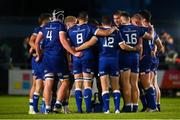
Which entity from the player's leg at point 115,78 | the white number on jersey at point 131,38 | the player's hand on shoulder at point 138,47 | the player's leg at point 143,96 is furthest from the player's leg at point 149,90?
the player's leg at point 115,78

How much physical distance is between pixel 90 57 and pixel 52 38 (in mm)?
973

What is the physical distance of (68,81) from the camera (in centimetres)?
1942

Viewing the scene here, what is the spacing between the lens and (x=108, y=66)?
19.1m

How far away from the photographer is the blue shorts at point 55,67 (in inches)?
756

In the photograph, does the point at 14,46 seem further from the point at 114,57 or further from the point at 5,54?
the point at 114,57

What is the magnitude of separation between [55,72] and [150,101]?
96.9 inches

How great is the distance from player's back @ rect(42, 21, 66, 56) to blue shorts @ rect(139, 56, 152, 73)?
2042mm

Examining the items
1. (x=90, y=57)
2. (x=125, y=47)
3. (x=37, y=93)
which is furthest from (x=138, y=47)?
(x=37, y=93)

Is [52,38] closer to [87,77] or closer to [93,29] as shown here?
[93,29]

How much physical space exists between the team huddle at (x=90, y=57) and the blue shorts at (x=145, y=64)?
3cm

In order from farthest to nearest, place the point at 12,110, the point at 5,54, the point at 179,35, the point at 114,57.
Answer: the point at 179,35 → the point at 5,54 → the point at 12,110 → the point at 114,57

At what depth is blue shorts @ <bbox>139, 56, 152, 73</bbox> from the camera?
65.9ft

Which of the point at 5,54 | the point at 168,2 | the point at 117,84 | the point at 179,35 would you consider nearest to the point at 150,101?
the point at 117,84

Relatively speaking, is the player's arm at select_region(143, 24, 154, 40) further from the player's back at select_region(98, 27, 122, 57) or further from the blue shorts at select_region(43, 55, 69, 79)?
the blue shorts at select_region(43, 55, 69, 79)
